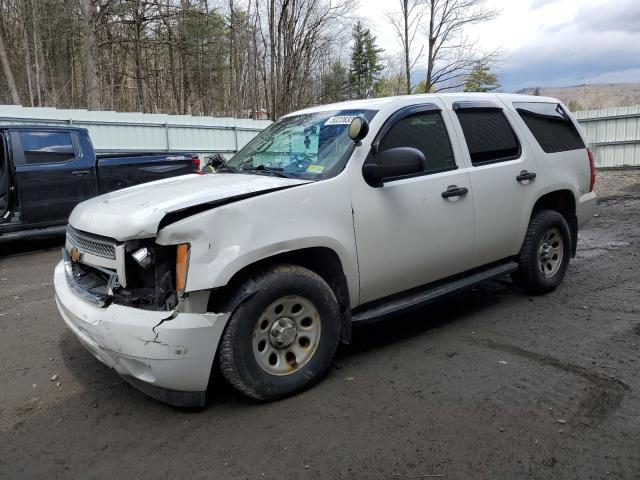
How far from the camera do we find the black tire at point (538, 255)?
191 inches

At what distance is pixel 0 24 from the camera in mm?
22078

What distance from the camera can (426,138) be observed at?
4.06 m

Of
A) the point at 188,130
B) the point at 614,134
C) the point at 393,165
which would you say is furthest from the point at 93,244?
the point at 614,134

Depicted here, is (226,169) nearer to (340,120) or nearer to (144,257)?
(340,120)

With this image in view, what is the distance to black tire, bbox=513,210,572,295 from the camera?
485cm

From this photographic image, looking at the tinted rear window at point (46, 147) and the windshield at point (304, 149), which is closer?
the windshield at point (304, 149)

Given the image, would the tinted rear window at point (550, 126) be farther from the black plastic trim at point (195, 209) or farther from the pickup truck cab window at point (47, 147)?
the pickup truck cab window at point (47, 147)

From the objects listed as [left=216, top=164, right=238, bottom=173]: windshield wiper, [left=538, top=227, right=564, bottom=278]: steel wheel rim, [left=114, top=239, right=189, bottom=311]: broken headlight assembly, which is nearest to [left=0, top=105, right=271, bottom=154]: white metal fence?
[left=216, top=164, right=238, bottom=173]: windshield wiper

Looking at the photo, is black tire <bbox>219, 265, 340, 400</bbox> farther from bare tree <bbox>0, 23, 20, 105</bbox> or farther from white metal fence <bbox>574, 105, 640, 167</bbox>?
bare tree <bbox>0, 23, 20, 105</bbox>

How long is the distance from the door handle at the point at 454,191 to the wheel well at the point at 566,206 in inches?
59.3

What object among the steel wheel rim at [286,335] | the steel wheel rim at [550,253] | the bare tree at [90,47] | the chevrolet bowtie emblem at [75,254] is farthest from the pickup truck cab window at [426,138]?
the bare tree at [90,47]

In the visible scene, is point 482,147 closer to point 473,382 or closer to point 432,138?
point 432,138

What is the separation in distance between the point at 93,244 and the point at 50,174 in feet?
17.8

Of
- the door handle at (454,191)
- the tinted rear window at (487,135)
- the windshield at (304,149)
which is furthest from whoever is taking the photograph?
the tinted rear window at (487,135)
